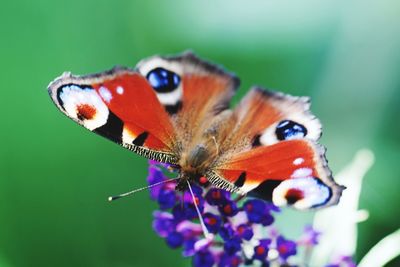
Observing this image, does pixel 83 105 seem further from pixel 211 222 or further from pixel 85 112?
pixel 211 222

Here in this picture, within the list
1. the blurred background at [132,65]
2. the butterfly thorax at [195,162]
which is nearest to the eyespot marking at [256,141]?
the butterfly thorax at [195,162]

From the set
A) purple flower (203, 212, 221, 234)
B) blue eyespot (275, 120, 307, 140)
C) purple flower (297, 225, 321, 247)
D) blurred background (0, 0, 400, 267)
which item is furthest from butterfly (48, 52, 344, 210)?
blurred background (0, 0, 400, 267)

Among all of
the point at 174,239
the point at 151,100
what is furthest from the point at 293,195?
the point at 151,100

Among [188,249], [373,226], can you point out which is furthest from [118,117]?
[373,226]

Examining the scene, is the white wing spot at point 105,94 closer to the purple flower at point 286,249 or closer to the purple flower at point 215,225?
the purple flower at point 215,225

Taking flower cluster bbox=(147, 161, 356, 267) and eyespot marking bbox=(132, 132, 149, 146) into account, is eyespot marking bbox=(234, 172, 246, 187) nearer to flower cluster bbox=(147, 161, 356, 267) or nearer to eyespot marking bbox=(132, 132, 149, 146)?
flower cluster bbox=(147, 161, 356, 267)

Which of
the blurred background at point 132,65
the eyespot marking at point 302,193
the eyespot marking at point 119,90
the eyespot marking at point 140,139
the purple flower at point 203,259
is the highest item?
the blurred background at point 132,65
